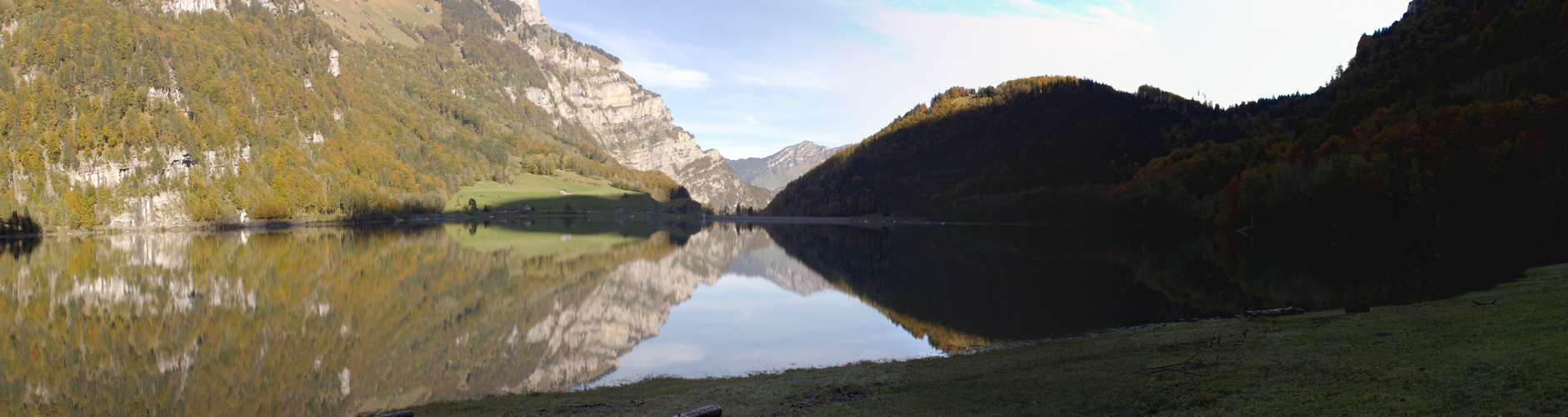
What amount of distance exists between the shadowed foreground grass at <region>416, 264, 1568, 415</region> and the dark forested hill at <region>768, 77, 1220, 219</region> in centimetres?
12719

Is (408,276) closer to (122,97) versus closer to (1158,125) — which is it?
(122,97)

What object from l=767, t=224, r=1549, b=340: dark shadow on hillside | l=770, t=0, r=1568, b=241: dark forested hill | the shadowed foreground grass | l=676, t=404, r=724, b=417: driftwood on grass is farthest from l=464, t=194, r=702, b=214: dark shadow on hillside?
l=676, t=404, r=724, b=417: driftwood on grass

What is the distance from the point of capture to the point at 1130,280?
108 ft

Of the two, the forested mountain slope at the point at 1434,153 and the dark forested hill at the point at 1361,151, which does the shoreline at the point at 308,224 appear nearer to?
the dark forested hill at the point at 1361,151

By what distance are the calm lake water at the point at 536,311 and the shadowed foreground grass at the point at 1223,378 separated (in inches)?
159

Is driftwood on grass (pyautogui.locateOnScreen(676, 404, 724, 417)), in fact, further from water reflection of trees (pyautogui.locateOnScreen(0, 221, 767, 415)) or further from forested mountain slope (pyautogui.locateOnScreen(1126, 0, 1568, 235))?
forested mountain slope (pyautogui.locateOnScreen(1126, 0, 1568, 235))

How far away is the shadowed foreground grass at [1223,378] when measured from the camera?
7.79 meters

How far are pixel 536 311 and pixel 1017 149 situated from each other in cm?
16381

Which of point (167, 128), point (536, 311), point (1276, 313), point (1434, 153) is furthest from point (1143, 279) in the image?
point (167, 128)

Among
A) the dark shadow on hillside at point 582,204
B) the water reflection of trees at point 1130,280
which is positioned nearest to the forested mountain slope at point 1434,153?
the water reflection of trees at point 1130,280

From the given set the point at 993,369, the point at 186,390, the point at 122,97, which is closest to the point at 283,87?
the point at 122,97

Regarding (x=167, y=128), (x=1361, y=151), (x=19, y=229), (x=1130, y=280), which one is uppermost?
(x=167, y=128)

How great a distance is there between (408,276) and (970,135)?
549ft

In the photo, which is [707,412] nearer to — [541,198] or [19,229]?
[19,229]
